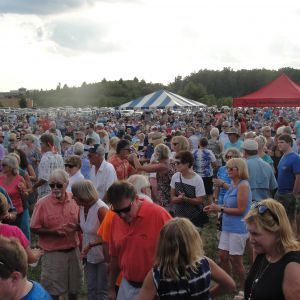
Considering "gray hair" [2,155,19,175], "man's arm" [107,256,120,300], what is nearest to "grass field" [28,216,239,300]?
"gray hair" [2,155,19,175]

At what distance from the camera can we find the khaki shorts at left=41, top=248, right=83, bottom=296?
4488 millimetres

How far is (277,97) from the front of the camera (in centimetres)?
1811

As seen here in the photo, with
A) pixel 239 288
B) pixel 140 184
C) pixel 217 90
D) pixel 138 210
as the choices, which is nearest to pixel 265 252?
pixel 138 210

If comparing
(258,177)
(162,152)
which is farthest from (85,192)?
(258,177)

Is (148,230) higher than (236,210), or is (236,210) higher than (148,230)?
(148,230)

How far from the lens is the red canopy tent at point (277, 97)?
1780 centimetres

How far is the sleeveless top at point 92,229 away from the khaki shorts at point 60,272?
20 cm

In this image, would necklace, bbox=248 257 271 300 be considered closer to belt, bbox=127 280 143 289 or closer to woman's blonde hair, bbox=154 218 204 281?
woman's blonde hair, bbox=154 218 204 281

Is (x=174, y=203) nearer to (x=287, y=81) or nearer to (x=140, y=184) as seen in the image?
(x=140, y=184)

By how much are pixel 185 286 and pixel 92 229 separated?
6.31 ft

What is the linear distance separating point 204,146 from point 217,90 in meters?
96.8

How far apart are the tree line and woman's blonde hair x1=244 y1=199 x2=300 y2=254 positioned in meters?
68.9

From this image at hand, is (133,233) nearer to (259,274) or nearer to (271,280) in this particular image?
(259,274)

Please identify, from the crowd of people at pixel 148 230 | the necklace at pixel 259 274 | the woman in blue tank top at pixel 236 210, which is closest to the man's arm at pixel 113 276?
the crowd of people at pixel 148 230
